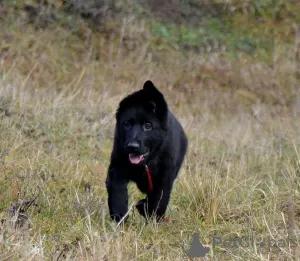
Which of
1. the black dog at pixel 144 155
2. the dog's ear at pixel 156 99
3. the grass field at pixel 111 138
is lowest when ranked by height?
the grass field at pixel 111 138

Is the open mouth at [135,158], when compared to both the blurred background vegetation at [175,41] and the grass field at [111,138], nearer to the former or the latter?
the grass field at [111,138]

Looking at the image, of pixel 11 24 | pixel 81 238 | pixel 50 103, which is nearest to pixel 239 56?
pixel 11 24

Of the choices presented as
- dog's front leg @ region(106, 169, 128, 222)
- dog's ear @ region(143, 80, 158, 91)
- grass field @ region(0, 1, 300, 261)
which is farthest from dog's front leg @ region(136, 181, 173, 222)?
dog's ear @ region(143, 80, 158, 91)

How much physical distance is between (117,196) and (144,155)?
393 mm

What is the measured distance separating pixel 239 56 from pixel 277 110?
223 centimetres

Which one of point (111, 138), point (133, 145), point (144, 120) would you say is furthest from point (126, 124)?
point (111, 138)

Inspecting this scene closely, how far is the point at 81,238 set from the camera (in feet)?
17.4

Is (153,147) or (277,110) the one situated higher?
(153,147)

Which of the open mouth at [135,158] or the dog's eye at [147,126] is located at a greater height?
the dog's eye at [147,126]

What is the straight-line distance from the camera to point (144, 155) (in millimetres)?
5867

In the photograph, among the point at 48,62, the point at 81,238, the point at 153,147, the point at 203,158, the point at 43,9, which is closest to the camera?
the point at 81,238

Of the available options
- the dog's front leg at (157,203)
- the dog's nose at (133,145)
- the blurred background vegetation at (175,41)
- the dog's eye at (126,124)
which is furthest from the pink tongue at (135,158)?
the blurred background vegetation at (175,41)

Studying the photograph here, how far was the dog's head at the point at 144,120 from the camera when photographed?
230 inches

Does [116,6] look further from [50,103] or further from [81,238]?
[81,238]
